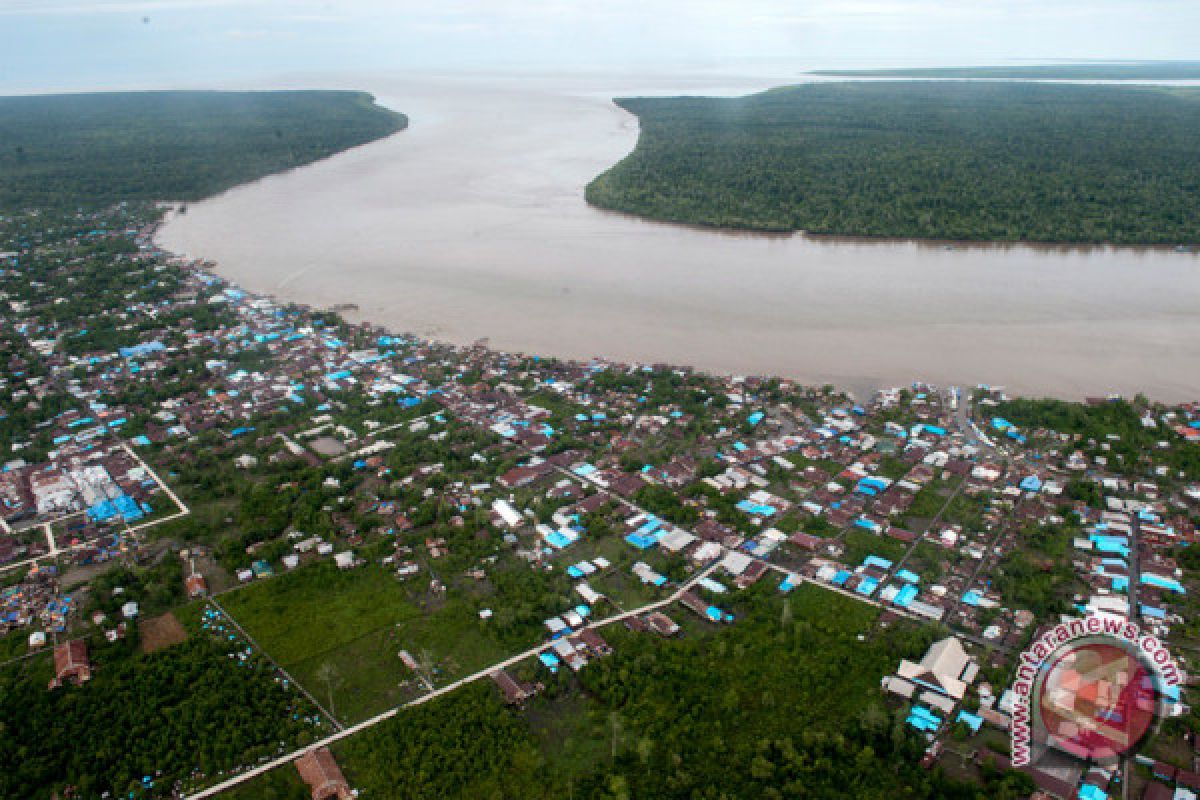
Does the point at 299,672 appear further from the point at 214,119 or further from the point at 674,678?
the point at 214,119

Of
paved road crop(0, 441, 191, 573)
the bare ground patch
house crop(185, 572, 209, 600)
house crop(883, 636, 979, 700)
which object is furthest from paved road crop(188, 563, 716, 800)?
paved road crop(0, 441, 191, 573)

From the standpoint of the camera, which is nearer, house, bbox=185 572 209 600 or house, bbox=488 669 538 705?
house, bbox=488 669 538 705

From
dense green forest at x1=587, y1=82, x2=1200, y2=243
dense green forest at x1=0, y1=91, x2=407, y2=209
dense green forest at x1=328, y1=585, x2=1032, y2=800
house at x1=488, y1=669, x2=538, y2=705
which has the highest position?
dense green forest at x1=0, y1=91, x2=407, y2=209

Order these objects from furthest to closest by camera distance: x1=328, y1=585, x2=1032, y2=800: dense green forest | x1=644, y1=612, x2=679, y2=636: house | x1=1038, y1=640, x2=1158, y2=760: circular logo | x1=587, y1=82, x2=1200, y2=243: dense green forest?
x1=587, y1=82, x2=1200, y2=243: dense green forest < x1=644, y1=612, x2=679, y2=636: house < x1=328, y1=585, x2=1032, y2=800: dense green forest < x1=1038, y1=640, x2=1158, y2=760: circular logo

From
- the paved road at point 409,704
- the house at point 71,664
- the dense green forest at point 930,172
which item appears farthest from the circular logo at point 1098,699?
the dense green forest at point 930,172

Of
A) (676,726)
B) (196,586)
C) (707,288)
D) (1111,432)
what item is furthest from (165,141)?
(1111,432)

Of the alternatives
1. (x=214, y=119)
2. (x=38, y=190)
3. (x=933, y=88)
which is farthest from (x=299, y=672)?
(x=933, y=88)

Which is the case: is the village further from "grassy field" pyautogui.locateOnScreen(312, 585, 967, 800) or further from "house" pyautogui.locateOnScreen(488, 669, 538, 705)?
"grassy field" pyautogui.locateOnScreen(312, 585, 967, 800)
